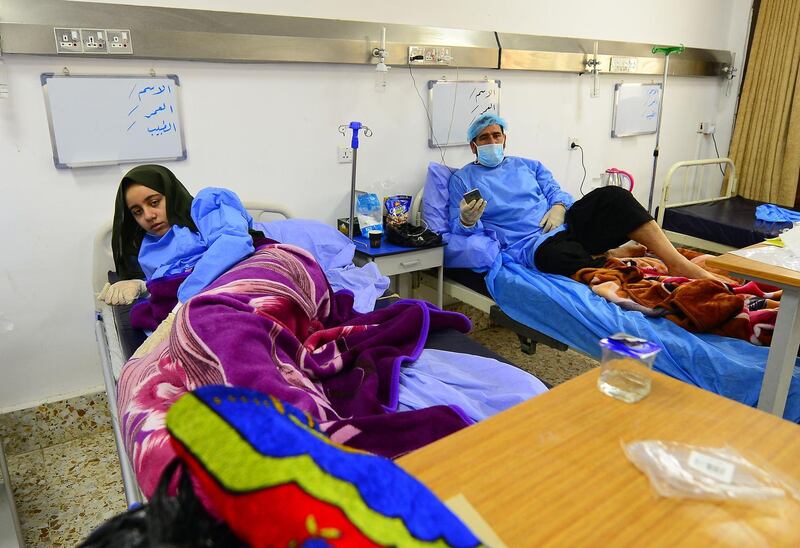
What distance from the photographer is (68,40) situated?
207cm

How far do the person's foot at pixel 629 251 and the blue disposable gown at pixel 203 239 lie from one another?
1823 millimetres

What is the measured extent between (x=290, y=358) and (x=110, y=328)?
2.98ft

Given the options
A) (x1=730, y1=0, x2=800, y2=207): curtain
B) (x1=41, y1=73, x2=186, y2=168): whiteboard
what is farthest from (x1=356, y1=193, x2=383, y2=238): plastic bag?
(x1=730, y1=0, x2=800, y2=207): curtain

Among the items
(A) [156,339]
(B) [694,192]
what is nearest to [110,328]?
(A) [156,339]

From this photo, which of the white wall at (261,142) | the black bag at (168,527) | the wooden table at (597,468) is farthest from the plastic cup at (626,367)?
the white wall at (261,142)

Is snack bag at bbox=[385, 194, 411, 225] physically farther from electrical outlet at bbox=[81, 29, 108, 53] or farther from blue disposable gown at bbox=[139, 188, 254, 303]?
electrical outlet at bbox=[81, 29, 108, 53]

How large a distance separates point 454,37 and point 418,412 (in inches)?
92.5

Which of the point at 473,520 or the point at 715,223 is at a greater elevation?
the point at 473,520

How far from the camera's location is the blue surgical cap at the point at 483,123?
301 cm

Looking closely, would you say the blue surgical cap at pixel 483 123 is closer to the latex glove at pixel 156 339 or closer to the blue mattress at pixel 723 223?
the blue mattress at pixel 723 223

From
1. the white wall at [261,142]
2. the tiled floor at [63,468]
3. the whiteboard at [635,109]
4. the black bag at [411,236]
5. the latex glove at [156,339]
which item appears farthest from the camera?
the whiteboard at [635,109]

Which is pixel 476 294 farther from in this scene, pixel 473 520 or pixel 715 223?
pixel 473 520

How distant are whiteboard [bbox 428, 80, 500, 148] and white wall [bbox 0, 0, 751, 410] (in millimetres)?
57

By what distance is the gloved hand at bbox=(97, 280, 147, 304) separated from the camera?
6.93 feet
